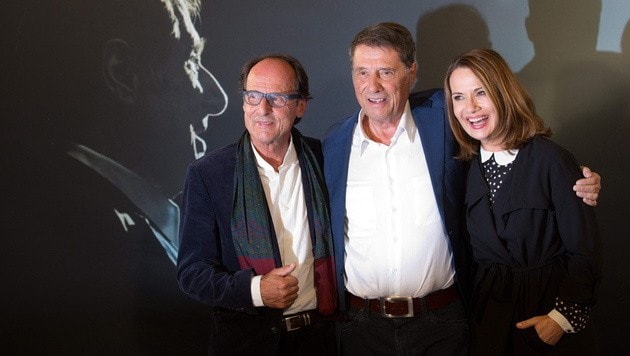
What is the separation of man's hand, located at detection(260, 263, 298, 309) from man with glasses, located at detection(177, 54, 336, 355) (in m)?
0.04

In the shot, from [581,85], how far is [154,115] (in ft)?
5.99

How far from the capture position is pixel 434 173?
86.6 inches

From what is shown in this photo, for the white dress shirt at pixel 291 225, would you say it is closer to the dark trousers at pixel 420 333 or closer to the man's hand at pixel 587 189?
the dark trousers at pixel 420 333

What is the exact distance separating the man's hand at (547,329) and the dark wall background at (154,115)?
103 centimetres

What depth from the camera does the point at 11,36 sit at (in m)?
2.96

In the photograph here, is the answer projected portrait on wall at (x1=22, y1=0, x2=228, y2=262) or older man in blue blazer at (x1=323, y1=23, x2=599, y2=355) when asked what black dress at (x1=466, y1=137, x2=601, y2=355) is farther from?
projected portrait on wall at (x1=22, y1=0, x2=228, y2=262)

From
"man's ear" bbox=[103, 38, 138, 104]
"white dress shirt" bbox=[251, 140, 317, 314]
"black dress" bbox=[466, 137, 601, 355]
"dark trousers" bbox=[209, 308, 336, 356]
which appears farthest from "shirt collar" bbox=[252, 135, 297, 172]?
"man's ear" bbox=[103, 38, 138, 104]

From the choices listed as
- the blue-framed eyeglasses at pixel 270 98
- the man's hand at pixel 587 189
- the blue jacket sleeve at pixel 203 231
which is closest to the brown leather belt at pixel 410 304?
the blue jacket sleeve at pixel 203 231

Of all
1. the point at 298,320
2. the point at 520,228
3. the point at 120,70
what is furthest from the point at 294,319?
the point at 120,70

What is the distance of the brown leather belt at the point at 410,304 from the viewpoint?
2.21 metres

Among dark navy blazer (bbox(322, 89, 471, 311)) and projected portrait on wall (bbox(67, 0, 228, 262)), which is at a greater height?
projected portrait on wall (bbox(67, 0, 228, 262))

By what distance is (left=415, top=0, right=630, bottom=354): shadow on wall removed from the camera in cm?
271

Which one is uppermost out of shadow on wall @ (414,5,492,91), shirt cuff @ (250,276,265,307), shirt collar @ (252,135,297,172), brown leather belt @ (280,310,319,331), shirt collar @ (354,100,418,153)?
shadow on wall @ (414,5,492,91)

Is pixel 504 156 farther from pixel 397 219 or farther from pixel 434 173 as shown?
pixel 397 219
